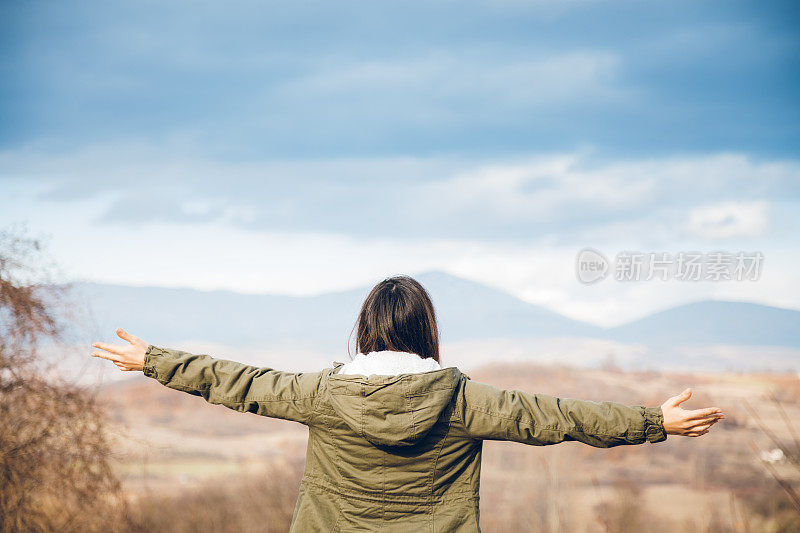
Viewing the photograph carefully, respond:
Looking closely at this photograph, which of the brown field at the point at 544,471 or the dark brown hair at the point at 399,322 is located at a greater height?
the dark brown hair at the point at 399,322

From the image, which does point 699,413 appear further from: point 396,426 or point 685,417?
point 396,426

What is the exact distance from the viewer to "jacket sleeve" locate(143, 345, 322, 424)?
2.65m

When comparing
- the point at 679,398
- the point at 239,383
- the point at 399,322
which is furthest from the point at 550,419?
the point at 239,383

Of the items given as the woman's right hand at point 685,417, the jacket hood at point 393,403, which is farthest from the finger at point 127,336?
the woman's right hand at point 685,417

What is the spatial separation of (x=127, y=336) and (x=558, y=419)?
167 cm

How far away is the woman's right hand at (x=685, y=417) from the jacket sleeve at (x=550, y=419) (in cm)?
4

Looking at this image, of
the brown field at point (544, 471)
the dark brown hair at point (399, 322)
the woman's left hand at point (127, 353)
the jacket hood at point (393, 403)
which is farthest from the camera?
the brown field at point (544, 471)

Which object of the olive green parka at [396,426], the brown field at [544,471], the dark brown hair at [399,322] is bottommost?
the brown field at [544,471]

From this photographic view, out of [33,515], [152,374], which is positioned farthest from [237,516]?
[152,374]

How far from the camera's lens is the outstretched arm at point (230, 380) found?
2648mm

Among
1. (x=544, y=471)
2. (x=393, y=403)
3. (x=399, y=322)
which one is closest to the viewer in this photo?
(x=393, y=403)

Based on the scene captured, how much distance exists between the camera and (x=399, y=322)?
2596 mm

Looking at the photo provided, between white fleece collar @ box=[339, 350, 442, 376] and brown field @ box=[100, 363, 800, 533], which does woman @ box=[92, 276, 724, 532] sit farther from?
brown field @ box=[100, 363, 800, 533]

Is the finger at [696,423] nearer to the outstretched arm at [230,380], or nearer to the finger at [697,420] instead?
the finger at [697,420]
